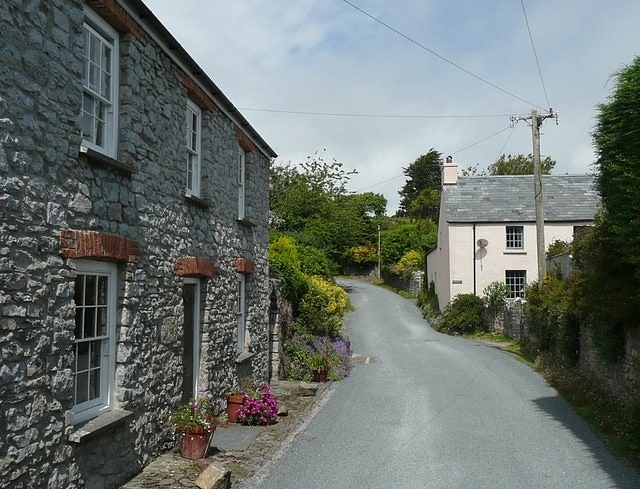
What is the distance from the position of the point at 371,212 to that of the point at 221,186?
64.0 metres

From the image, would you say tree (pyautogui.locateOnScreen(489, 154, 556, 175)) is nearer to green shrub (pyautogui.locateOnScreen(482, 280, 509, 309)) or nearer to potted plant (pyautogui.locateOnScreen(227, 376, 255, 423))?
green shrub (pyautogui.locateOnScreen(482, 280, 509, 309))

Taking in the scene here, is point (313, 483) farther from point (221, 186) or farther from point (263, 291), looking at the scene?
point (263, 291)

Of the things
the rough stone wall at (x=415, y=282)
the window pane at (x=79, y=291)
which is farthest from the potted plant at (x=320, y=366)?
Answer: the rough stone wall at (x=415, y=282)

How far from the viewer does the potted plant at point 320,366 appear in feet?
56.8

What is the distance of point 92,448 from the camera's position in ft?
22.1

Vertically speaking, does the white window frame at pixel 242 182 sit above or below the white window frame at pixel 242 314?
above

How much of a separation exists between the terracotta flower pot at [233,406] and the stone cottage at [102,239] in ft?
0.82

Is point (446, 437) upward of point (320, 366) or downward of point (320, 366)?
downward

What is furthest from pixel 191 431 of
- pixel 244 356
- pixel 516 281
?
pixel 516 281

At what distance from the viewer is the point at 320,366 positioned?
17.5 metres

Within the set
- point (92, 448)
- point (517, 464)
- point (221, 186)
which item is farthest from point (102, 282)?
point (517, 464)

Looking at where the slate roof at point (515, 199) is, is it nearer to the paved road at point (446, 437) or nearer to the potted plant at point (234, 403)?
the paved road at point (446, 437)

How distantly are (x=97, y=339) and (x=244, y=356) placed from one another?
619 centimetres

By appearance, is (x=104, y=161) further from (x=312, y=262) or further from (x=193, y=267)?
(x=312, y=262)
